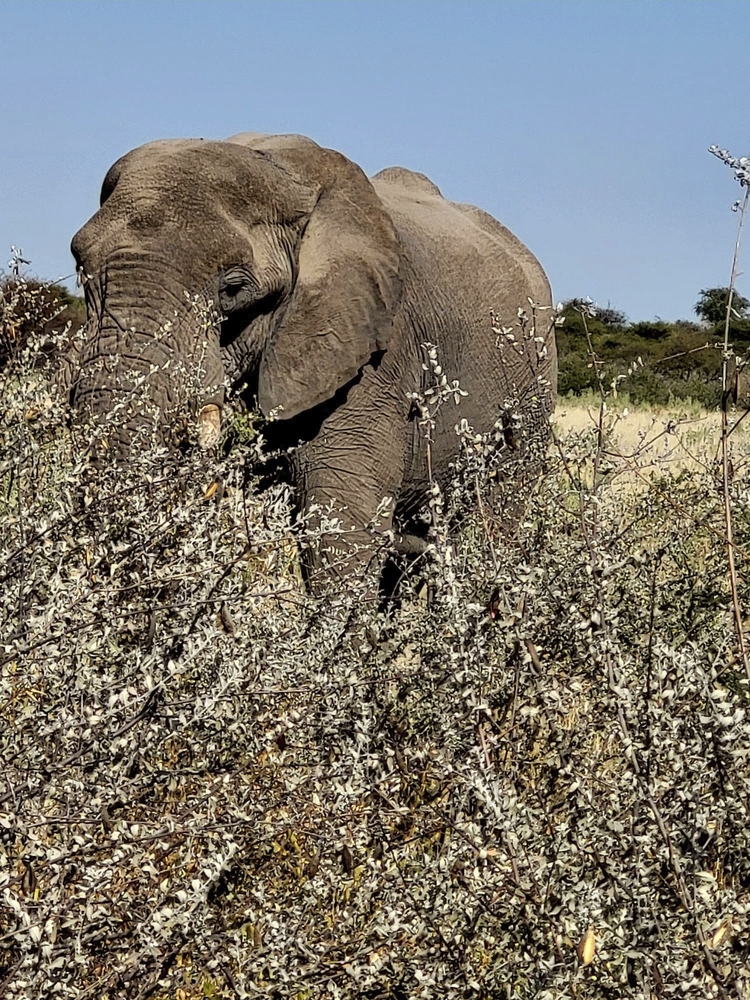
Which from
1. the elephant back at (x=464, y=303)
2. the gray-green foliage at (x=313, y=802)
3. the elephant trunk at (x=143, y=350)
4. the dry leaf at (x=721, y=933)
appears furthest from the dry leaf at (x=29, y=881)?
the elephant back at (x=464, y=303)

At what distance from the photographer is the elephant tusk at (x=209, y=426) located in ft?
15.6

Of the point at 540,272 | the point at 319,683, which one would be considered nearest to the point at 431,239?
the point at 540,272

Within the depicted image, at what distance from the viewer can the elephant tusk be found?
4.77m

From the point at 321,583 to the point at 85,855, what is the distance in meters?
3.02

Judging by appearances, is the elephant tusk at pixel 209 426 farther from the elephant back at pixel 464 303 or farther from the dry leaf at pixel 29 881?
the dry leaf at pixel 29 881

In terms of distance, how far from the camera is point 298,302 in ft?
21.1

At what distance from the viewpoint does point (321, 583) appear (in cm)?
557

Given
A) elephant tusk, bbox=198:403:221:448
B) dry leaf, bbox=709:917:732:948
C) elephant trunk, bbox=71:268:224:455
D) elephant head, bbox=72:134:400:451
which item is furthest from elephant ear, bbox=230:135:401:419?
dry leaf, bbox=709:917:732:948

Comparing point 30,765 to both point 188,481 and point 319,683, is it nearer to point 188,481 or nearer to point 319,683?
point 319,683

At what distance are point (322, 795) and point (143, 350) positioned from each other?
3.01 m

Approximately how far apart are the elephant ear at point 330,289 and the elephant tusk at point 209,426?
100cm

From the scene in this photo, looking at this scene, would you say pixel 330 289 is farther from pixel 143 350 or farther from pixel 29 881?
pixel 29 881

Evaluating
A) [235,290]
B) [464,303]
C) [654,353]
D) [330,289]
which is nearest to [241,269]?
[235,290]

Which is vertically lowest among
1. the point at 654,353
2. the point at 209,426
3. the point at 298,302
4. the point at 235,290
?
the point at 209,426
